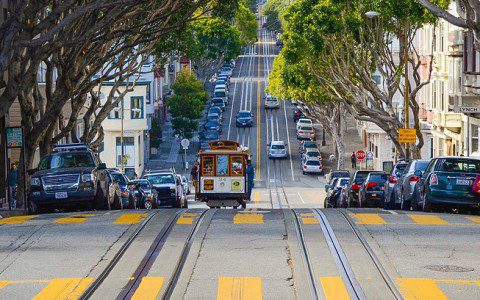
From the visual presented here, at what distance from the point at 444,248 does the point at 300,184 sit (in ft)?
206

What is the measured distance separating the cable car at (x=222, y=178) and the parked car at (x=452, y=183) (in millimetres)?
17706

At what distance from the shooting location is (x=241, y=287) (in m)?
17.2

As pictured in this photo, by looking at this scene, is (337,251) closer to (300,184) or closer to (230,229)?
(230,229)

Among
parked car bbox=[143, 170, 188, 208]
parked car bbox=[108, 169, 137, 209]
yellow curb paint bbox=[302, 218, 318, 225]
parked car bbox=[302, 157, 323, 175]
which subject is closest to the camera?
yellow curb paint bbox=[302, 218, 318, 225]

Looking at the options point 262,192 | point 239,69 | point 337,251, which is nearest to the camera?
point 337,251

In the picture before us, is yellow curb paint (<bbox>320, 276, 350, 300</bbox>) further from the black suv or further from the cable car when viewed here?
the cable car

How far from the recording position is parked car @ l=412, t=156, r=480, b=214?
2797cm

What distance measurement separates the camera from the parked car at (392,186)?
34188 millimetres

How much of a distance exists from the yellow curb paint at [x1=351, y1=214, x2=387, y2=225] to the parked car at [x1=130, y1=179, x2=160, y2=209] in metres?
14.5

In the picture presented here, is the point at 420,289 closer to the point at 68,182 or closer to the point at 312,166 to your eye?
the point at 68,182

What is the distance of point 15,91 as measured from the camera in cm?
3375

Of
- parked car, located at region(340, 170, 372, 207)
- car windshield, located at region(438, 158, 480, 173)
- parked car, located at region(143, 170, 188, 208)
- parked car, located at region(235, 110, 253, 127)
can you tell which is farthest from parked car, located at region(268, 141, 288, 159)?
car windshield, located at region(438, 158, 480, 173)

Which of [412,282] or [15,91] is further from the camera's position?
[15,91]

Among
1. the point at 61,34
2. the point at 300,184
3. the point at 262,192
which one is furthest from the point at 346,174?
the point at 61,34
